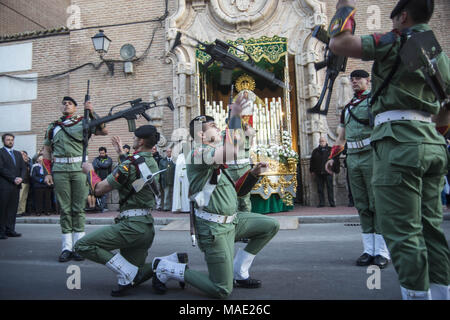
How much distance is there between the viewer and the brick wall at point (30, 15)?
14.5 metres

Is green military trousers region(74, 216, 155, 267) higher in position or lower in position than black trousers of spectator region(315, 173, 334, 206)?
lower

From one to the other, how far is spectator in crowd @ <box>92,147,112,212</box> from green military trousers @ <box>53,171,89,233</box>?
6022 millimetres

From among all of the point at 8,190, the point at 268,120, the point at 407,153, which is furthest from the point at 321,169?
the point at 407,153

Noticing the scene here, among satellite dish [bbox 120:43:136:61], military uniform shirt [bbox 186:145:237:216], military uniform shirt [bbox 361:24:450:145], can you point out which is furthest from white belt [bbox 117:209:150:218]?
satellite dish [bbox 120:43:136:61]

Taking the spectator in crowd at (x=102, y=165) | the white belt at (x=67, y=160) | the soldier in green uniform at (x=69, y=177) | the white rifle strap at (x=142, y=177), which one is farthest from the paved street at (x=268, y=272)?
the spectator in crowd at (x=102, y=165)

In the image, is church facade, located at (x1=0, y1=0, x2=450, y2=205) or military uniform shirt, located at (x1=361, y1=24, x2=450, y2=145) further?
church facade, located at (x1=0, y1=0, x2=450, y2=205)

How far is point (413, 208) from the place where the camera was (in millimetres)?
2104

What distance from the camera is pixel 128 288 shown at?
3191mm

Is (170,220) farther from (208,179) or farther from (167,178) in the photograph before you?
(208,179)

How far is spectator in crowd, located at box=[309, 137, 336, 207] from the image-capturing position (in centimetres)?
979

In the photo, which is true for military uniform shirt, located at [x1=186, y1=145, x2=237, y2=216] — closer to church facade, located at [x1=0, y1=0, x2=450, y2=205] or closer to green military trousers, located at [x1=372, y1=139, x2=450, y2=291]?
green military trousers, located at [x1=372, y1=139, x2=450, y2=291]

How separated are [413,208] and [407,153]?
34cm

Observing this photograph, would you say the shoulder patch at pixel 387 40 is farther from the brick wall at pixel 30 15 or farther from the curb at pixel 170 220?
the brick wall at pixel 30 15
